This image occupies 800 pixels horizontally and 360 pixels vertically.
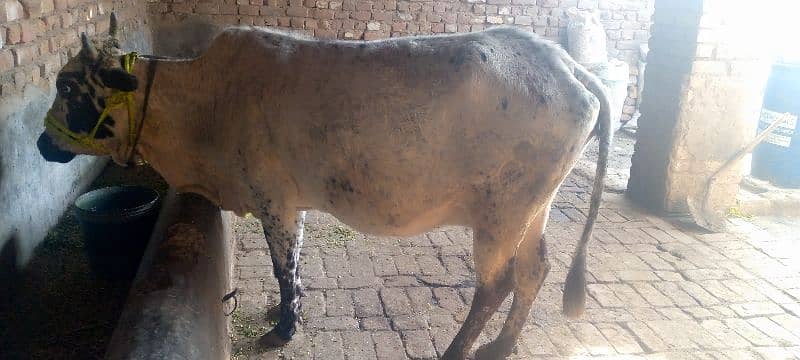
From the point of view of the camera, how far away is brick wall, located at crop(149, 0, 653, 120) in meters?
7.59

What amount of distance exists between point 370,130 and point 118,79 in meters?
1.28

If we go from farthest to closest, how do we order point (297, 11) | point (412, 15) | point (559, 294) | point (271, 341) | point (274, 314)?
point (412, 15)
point (297, 11)
point (559, 294)
point (274, 314)
point (271, 341)

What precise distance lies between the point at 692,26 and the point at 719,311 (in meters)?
2.64

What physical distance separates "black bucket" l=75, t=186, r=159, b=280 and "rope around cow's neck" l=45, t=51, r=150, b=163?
Answer: 0.38 metres

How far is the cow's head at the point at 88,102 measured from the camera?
9.64 feet

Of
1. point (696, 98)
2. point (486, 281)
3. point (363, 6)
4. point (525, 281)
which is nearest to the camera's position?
point (486, 281)

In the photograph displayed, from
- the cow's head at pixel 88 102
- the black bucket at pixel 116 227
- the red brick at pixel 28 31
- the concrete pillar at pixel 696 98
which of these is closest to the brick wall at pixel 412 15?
the concrete pillar at pixel 696 98

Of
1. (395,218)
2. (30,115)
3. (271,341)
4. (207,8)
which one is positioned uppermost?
(207,8)

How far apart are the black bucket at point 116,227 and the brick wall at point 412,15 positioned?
4.68 m

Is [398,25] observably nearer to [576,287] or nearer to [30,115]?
[30,115]

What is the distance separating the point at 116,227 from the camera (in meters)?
3.15

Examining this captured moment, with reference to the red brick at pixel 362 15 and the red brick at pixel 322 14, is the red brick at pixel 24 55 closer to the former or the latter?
the red brick at pixel 322 14

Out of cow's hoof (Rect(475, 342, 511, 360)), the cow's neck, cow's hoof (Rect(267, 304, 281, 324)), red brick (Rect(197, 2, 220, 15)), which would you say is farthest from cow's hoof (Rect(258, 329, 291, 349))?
red brick (Rect(197, 2, 220, 15))

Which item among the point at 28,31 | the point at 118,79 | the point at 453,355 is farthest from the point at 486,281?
the point at 28,31
